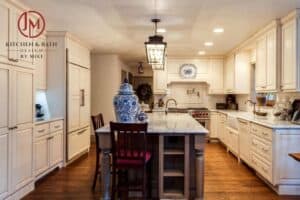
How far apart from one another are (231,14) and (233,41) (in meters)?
2.37

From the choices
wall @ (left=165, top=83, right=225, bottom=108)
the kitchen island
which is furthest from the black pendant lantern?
wall @ (left=165, top=83, right=225, bottom=108)

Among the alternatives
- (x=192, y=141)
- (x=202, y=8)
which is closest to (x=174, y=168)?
(x=192, y=141)

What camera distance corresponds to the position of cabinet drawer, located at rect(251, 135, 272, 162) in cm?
427

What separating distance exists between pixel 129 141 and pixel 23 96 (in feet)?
5.50

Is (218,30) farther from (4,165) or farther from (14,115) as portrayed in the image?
(4,165)

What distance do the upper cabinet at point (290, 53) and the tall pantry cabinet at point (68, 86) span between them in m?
3.73

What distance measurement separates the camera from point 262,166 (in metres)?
4.58

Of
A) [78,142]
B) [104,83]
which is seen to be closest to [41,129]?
[78,142]

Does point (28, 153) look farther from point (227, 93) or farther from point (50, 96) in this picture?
point (227, 93)

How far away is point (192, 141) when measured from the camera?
12.3 feet

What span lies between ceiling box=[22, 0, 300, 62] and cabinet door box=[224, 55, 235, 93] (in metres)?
1.46

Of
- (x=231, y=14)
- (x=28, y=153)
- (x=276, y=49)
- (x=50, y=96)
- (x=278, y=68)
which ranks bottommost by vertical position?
(x=28, y=153)

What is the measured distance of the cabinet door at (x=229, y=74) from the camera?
321 inches

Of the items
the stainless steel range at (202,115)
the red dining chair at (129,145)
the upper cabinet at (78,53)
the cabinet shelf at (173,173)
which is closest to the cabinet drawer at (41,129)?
the upper cabinet at (78,53)
